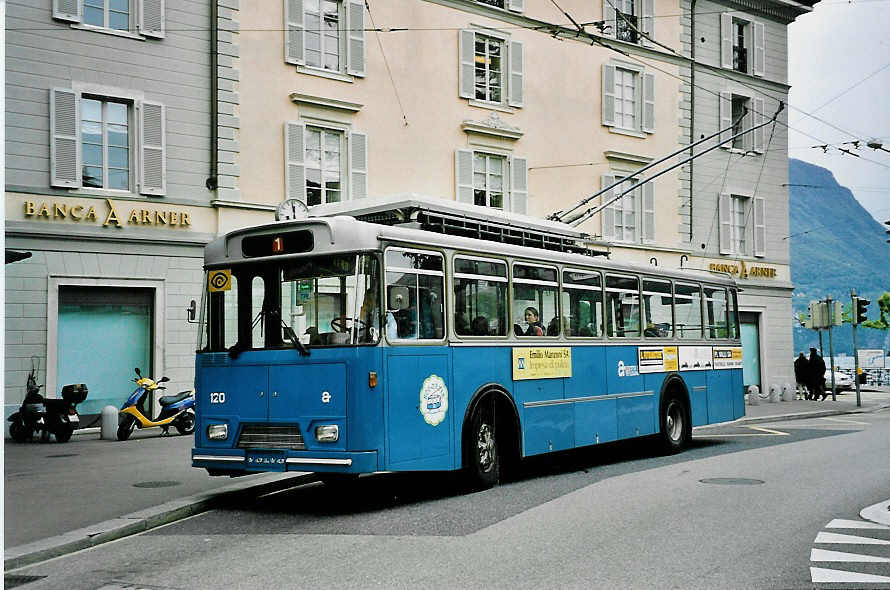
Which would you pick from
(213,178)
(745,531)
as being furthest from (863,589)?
(213,178)

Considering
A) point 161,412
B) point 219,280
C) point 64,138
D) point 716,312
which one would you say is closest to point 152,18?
point 64,138

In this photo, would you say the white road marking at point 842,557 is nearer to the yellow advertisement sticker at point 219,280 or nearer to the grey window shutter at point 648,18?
the yellow advertisement sticker at point 219,280

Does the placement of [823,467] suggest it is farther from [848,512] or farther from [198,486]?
[198,486]

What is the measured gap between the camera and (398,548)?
8008mm

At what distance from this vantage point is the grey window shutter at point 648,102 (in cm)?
3148

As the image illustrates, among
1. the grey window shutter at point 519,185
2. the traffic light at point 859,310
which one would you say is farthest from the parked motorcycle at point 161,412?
the traffic light at point 859,310

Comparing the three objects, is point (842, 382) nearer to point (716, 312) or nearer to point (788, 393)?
point (788, 393)

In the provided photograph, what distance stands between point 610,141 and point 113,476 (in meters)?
21.3

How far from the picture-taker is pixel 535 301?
12586mm

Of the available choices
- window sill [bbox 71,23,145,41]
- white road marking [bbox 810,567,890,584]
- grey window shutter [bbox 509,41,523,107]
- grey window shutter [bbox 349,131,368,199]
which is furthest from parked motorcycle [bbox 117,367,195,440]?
white road marking [bbox 810,567,890,584]

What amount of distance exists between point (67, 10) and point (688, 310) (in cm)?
1342

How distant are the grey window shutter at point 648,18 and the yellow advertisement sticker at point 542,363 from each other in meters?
20.9

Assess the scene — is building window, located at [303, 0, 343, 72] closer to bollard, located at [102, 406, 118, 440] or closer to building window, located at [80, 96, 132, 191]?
building window, located at [80, 96, 132, 191]

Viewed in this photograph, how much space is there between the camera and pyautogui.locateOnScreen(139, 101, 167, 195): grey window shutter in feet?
68.6
